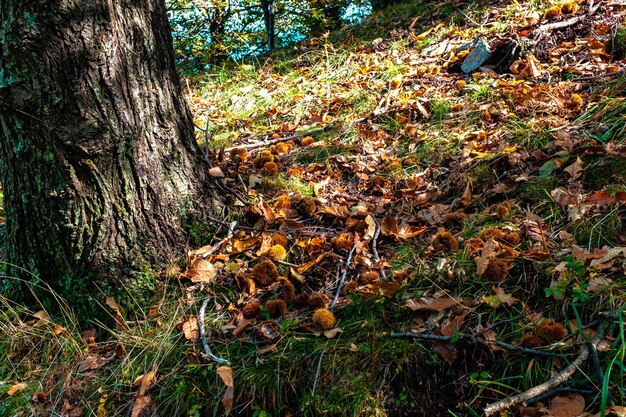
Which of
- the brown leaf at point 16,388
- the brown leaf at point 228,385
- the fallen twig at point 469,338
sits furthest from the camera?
the brown leaf at point 16,388

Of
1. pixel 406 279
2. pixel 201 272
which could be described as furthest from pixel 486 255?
pixel 201 272

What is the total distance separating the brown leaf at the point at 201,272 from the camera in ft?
7.61

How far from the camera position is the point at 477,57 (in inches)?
160

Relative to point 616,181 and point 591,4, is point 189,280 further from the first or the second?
point 591,4

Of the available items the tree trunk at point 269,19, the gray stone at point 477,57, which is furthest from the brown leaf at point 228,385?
the tree trunk at point 269,19

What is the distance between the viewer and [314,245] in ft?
8.01

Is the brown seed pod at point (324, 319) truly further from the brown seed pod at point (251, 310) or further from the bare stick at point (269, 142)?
the bare stick at point (269, 142)

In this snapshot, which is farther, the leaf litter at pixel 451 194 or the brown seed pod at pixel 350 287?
the brown seed pod at pixel 350 287

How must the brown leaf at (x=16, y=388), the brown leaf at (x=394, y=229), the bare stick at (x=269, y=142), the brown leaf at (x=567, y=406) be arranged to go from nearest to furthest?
the brown leaf at (x=567, y=406)
the brown leaf at (x=16, y=388)
the brown leaf at (x=394, y=229)
the bare stick at (x=269, y=142)

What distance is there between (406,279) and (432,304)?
0.21m

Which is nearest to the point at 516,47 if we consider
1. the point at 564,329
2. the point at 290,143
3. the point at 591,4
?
the point at 591,4

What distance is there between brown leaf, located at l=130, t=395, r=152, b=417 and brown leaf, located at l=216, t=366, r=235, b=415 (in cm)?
31

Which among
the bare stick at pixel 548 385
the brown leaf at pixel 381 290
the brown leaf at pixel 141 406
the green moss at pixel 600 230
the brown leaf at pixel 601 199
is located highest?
the brown leaf at pixel 601 199

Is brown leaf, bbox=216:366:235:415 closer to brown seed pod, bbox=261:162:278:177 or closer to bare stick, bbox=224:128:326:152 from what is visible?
brown seed pod, bbox=261:162:278:177
